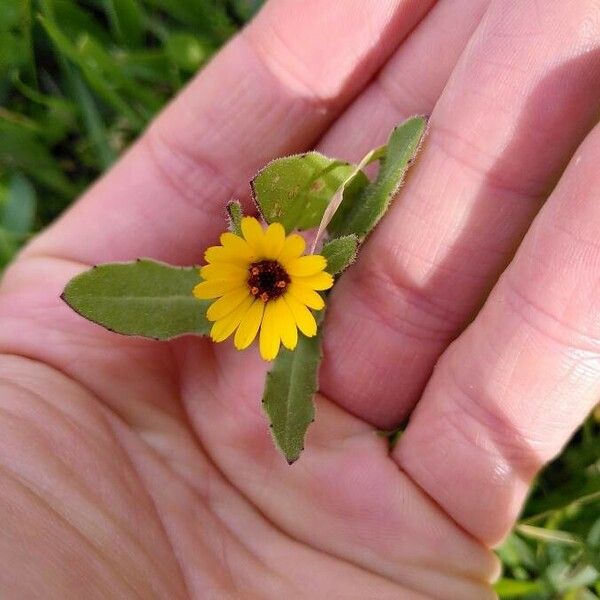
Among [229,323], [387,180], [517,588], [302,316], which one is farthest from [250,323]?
[517,588]

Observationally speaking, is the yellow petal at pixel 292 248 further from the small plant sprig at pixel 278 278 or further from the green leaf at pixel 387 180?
the green leaf at pixel 387 180

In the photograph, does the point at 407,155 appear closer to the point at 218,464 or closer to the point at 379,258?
the point at 379,258

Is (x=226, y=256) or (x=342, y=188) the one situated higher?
(x=342, y=188)

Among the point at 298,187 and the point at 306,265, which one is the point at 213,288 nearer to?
the point at 306,265

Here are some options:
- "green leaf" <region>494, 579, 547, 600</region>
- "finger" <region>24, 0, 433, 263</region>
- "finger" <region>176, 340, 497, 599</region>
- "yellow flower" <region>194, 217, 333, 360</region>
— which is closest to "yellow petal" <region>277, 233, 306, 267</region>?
"yellow flower" <region>194, 217, 333, 360</region>

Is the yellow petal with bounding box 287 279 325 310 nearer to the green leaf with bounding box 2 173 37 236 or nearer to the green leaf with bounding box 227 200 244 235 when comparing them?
the green leaf with bounding box 227 200 244 235

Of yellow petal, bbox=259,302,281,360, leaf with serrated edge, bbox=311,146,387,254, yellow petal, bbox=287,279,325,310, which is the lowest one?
yellow petal, bbox=259,302,281,360
